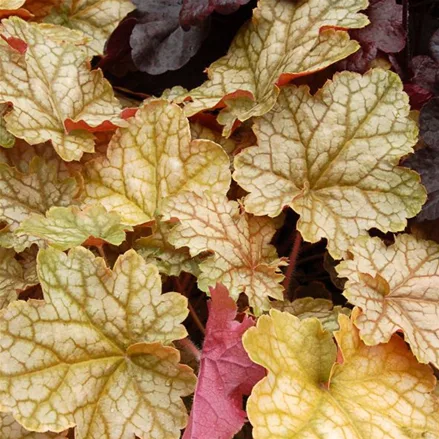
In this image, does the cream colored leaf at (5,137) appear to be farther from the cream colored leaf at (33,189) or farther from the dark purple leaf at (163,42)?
the dark purple leaf at (163,42)

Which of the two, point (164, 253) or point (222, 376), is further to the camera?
point (164, 253)

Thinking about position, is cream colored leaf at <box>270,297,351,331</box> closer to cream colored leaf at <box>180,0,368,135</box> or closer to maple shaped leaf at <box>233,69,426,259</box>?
maple shaped leaf at <box>233,69,426,259</box>

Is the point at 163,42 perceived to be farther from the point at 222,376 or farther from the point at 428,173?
the point at 222,376

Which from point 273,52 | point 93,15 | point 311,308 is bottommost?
point 311,308

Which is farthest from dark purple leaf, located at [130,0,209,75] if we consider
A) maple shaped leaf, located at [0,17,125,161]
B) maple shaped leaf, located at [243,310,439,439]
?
maple shaped leaf, located at [243,310,439,439]

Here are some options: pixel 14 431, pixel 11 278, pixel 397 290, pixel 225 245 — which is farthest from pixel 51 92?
pixel 397 290

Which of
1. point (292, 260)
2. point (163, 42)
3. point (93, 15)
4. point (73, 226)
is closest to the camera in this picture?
point (73, 226)

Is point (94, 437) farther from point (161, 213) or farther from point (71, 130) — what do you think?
point (71, 130)

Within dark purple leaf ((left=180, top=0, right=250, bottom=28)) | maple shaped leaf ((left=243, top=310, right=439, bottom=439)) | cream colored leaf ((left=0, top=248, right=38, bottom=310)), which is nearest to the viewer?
maple shaped leaf ((left=243, top=310, right=439, bottom=439))
